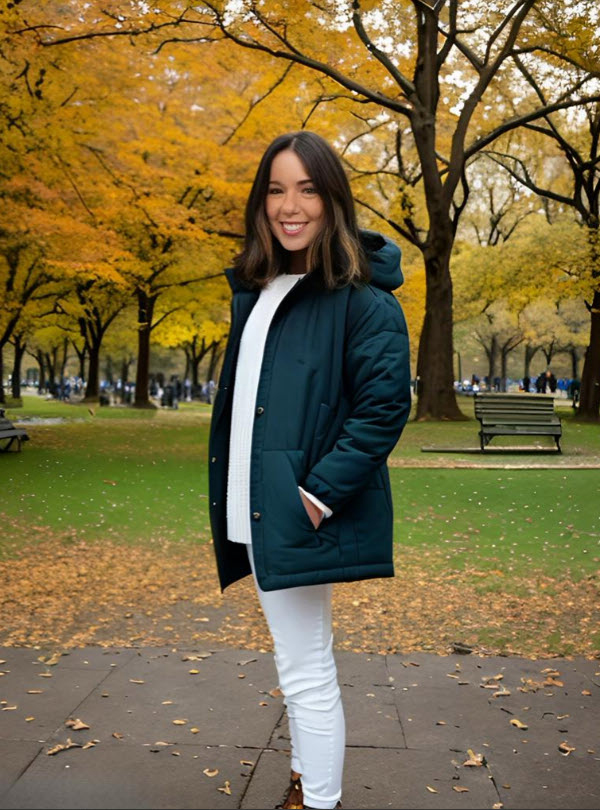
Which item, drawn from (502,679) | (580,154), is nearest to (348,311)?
(502,679)

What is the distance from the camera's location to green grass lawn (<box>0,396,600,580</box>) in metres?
7.82

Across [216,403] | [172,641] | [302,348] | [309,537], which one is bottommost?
[172,641]

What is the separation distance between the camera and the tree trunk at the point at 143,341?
1129 inches

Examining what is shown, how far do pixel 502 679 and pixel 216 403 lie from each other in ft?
8.39

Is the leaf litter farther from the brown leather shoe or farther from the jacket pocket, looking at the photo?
the jacket pocket

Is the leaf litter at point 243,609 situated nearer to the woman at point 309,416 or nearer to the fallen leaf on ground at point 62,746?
the fallen leaf on ground at point 62,746

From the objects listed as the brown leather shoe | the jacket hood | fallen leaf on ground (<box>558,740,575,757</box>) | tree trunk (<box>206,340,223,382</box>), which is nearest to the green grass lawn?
fallen leaf on ground (<box>558,740,575,757</box>)

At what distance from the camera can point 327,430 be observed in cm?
260

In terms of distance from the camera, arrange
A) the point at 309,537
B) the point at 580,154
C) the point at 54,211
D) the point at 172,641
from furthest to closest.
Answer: the point at 580,154 < the point at 54,211 < the point at 172,641 < the point at 309,537

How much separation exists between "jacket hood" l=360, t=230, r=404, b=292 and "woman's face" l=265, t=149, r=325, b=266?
0.16 meters

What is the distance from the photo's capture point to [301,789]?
9.53 feet

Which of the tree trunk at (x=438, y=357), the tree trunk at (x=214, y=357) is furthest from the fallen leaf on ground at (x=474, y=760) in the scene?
the tree trunk at (x=214, y=357)

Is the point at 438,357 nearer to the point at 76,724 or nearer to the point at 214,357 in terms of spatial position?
the point at 76,724

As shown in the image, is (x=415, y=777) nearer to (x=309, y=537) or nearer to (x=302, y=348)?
(x=309, y=537)
